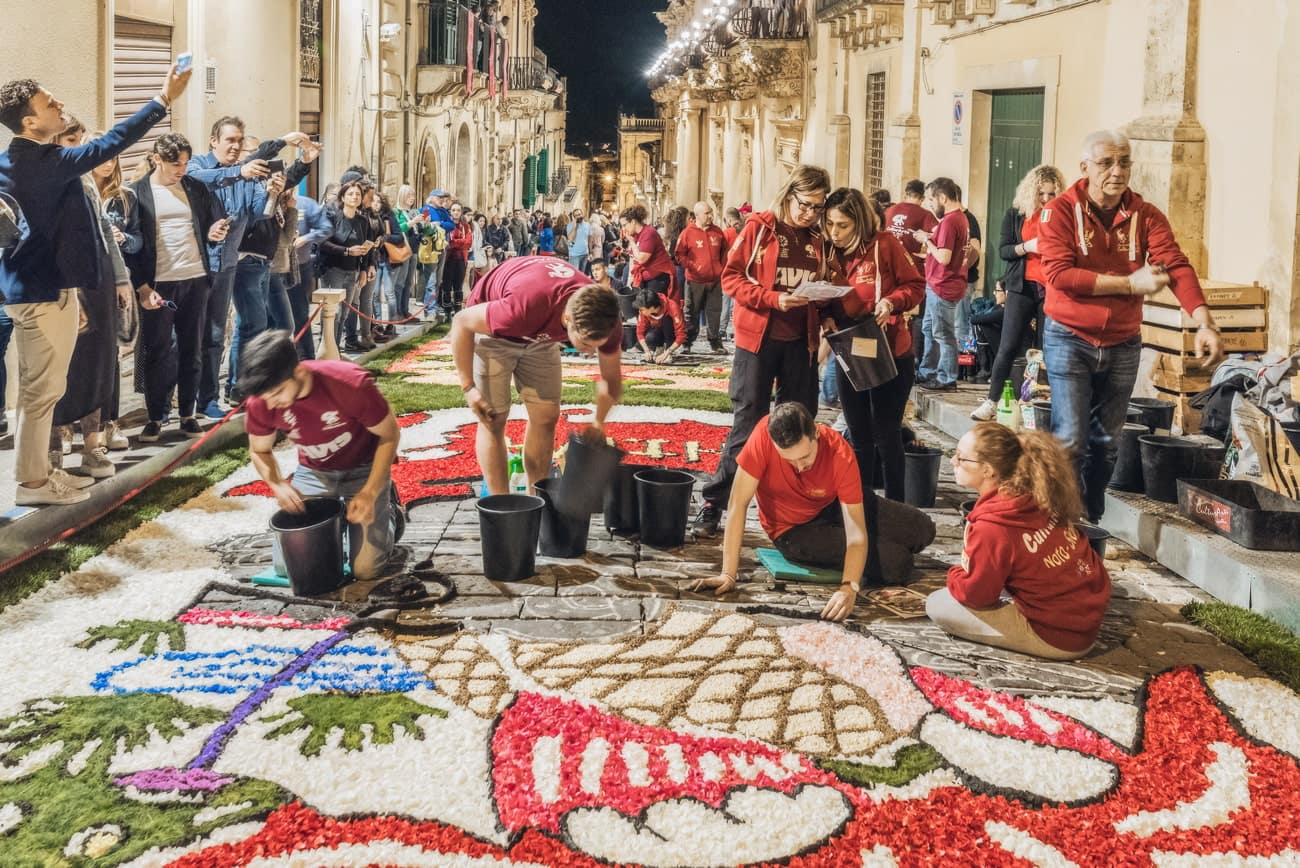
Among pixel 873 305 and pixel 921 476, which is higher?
pixel 873 305

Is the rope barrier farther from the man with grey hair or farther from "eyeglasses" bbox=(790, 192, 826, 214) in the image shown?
the man with grey hair

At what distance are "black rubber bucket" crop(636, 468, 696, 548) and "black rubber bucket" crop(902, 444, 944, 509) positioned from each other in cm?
146

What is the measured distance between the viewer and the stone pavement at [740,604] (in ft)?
15.2

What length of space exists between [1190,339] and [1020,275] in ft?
4.22

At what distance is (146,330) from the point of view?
775 cm

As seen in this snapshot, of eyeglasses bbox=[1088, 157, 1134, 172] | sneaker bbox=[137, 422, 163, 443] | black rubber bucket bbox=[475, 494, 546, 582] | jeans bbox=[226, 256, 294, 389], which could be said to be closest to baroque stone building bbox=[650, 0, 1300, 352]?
eyeglasses bbox=[1088, 157, 1134, 172]

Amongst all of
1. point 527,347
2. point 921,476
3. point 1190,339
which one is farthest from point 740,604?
point 1190,339

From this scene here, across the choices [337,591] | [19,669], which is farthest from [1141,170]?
[19,669]

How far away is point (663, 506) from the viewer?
235 inches

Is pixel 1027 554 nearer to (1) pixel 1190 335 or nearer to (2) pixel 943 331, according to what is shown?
(1) pixel 1190 335

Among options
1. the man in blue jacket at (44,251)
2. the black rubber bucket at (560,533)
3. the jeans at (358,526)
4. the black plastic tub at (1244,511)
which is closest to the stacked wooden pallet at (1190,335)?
the black plastic tub at (1244,511)

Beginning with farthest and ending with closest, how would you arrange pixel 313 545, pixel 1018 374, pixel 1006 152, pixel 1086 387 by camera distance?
pixel 1006 152, pixel 1018 374, pixel 1086 387, pixel 313 545

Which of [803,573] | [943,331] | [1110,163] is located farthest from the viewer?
[943,331]

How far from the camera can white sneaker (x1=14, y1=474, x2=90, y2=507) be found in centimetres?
596
